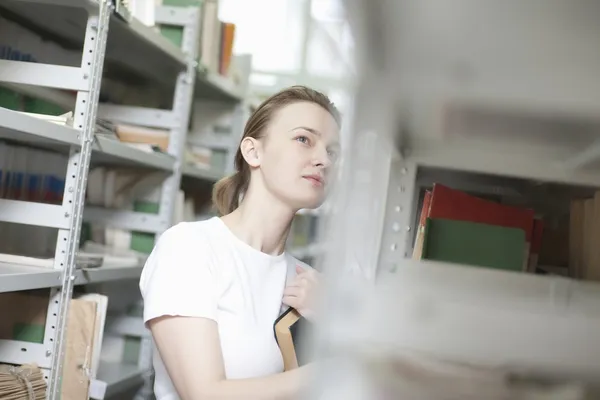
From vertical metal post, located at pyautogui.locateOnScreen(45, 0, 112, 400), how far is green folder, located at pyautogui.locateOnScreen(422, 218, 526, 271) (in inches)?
51.1

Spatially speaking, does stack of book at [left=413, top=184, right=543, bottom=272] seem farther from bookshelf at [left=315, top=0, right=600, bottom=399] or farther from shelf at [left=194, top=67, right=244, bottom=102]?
shelf at [left=194, top=67, right=244, bottom=102]

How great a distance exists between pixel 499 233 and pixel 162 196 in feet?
6.42

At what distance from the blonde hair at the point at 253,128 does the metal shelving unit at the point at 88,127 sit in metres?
0.39

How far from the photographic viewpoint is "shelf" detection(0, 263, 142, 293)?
131 cm

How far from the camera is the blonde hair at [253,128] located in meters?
1.24

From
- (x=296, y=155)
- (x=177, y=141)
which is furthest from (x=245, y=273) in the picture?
(x=177, y=141)

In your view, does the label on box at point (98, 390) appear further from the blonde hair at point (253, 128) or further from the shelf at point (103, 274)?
the blonde hair at point (253, 128)

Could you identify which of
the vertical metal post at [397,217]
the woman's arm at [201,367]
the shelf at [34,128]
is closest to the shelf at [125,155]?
the shelf at [34,128]

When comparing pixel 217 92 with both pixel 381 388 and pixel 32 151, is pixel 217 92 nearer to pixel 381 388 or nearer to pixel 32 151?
pixel 32 151

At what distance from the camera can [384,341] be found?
1.10 ft

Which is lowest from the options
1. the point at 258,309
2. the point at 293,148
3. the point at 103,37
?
the point at 258,309

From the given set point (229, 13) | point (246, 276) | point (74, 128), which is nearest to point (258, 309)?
point (246, 276)

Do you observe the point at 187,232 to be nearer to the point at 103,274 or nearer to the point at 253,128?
the point at 253,128

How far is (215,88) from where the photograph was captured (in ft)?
8.73
